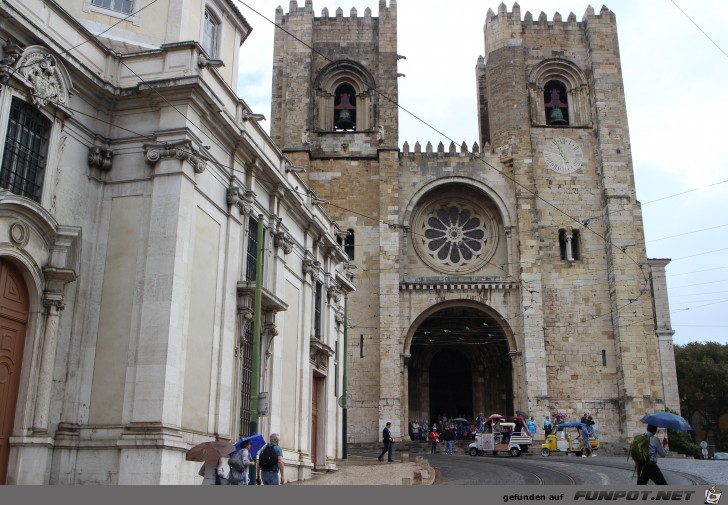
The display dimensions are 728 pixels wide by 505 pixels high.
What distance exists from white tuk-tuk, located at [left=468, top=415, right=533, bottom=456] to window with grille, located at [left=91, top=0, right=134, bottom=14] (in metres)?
18.4

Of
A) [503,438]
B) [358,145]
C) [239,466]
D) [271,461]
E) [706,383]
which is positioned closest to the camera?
[239,466]

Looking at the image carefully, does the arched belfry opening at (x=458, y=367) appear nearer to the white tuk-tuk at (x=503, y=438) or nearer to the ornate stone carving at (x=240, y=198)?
the white tuk-tuk at (x=503, y=438)

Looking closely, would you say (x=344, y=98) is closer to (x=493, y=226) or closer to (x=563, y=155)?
(x=493, y=226)

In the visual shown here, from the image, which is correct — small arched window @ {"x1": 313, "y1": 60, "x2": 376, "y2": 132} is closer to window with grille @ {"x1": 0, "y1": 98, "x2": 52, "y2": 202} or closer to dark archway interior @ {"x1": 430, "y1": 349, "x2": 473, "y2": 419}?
dark archway interior @ {"x1": 430, "y1": 349, "x2": 473, "y2": 419}

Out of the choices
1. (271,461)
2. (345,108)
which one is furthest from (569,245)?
(271,461)

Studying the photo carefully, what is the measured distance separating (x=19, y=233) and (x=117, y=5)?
6519 mm

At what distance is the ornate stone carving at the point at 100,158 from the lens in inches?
525

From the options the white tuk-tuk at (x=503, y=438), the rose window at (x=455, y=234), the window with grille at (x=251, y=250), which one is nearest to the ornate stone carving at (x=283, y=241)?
the window with grille at (x=251, y=250)

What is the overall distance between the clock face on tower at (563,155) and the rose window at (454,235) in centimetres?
426

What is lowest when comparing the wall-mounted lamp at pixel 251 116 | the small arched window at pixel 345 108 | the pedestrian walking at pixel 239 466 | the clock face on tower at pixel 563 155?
the pedestrian walking at pixel 239 466

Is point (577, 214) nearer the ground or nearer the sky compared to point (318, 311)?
nearer the sky

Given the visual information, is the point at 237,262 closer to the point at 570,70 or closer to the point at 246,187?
the point at 246,187

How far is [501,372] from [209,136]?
24.8 meters

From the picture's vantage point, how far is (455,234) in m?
35.1
